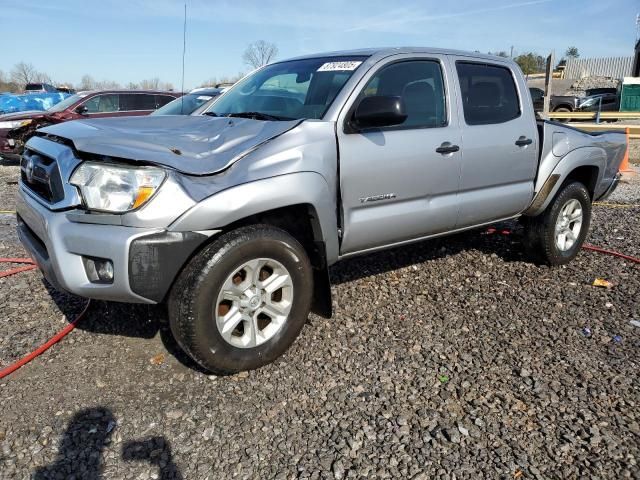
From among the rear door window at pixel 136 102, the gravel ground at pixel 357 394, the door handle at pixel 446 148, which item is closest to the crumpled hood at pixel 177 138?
the door handle at pixel 446 148

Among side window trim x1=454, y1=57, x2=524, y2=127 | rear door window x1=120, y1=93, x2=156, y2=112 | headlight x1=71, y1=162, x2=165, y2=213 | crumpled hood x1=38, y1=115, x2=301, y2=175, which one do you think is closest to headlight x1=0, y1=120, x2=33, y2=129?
rear door window x1=120, y1=93, x2=156, y2=112

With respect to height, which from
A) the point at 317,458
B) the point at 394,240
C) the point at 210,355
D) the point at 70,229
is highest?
the point at 70,229

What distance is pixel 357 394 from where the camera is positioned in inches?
114

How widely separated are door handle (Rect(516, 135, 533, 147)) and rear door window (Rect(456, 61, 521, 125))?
189 mm

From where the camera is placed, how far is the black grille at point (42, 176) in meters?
2.87

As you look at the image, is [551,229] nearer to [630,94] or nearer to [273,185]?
[273,185]

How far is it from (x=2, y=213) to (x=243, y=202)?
19.3ft

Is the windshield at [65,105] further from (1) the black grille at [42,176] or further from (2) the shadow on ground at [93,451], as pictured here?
(2) the shadow on ground at [93,451]

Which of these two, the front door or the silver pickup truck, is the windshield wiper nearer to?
the silver pickup truck

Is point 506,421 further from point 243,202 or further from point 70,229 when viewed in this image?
point 70,229

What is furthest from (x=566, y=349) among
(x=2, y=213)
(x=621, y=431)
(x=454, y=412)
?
(x=2, y=213)

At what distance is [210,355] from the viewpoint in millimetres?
2869

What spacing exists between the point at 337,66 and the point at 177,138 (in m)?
1.29

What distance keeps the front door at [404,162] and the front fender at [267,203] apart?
0.15 m
